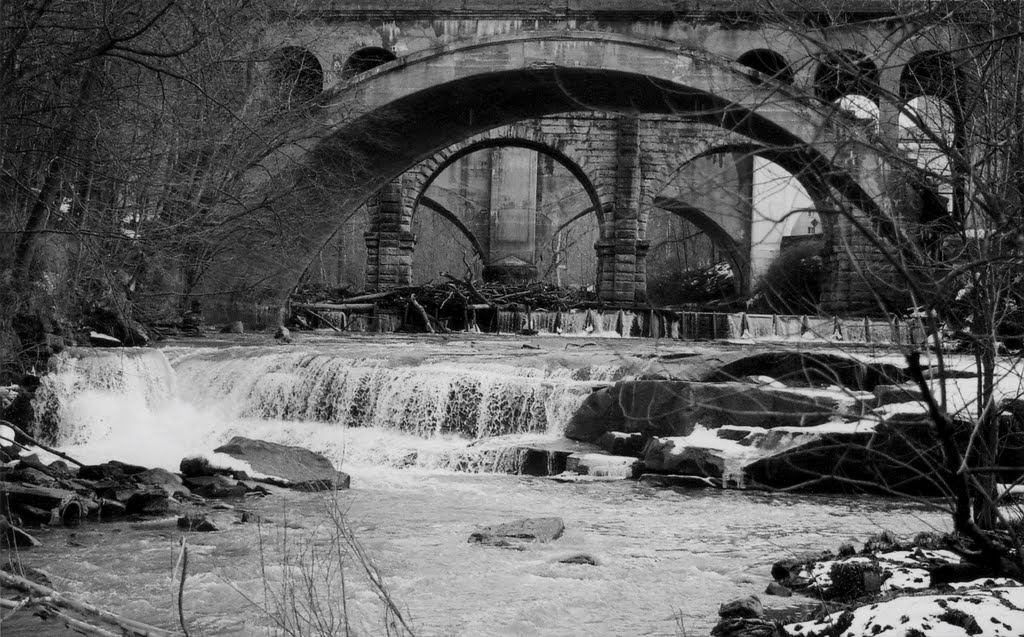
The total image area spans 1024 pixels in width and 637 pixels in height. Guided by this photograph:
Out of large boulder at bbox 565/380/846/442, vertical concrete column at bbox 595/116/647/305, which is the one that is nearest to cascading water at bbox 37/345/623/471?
large boulder at bbox 565/380/846/442

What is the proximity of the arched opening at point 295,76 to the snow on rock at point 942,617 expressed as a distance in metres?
15.9

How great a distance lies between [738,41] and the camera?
2388cm

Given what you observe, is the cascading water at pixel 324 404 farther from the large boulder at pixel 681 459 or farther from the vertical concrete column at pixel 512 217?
the vertical concrete column at pixel 512 217

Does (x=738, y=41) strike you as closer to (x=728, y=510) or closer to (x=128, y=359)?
(x=128, y=359)

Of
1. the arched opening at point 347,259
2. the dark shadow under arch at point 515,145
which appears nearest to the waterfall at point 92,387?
the dark shadow under arch at point 515,145

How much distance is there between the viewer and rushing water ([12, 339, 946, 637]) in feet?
19.2

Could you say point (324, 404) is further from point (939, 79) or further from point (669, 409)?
point (939, 79)

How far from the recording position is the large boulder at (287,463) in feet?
32.3

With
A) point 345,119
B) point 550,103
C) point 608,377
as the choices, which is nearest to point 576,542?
point 608,377

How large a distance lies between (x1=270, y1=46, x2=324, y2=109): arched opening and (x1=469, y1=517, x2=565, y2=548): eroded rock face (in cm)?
1237

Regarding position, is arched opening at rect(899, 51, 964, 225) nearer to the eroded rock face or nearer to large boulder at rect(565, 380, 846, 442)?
the eroded rock face

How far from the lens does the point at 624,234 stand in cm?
2716

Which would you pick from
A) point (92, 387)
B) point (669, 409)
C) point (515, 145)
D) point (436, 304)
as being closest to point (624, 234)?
point (515, 145)

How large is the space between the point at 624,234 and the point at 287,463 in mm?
17839
